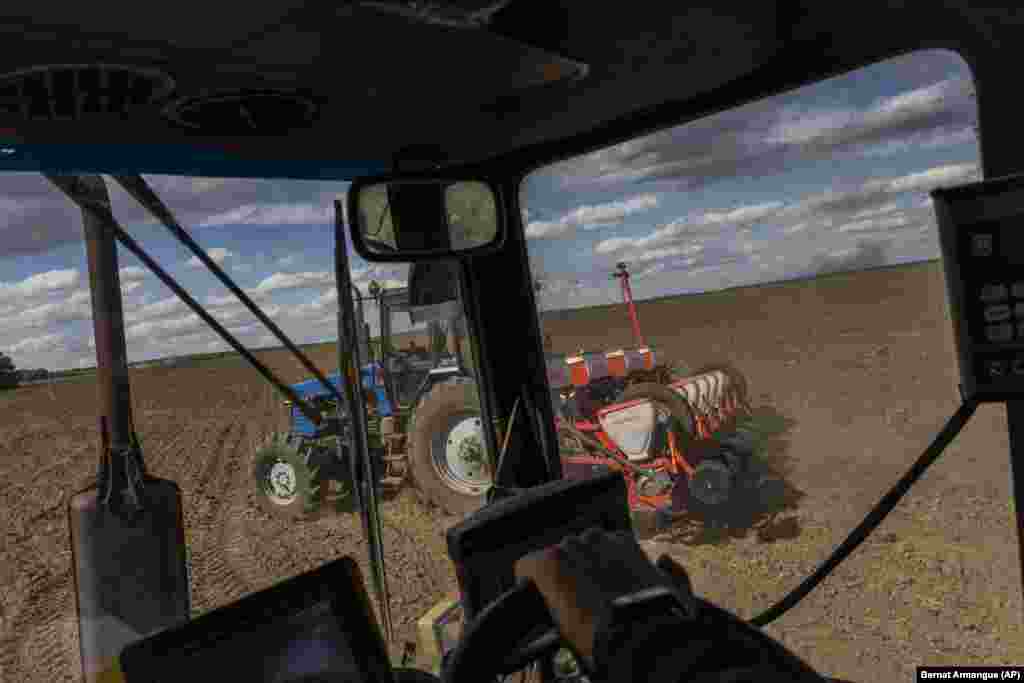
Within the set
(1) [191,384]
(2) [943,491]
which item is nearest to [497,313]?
(2) [943,491]

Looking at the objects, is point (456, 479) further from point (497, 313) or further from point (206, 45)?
point (206, 45)

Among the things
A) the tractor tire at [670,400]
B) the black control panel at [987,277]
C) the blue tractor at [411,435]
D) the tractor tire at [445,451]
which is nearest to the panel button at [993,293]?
the black control panel at [987,277]

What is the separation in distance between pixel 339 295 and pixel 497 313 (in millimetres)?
803

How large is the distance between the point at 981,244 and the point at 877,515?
0.61 m

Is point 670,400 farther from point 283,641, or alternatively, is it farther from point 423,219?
point 283,641

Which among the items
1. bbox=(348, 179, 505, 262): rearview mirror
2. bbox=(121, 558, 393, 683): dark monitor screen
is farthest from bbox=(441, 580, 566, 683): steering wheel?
bbox=(348, 179, 505, 262): rearview mirror

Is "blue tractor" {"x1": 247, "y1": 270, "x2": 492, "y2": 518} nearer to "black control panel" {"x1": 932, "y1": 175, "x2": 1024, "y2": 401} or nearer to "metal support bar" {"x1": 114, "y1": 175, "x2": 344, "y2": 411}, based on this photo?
"metal support bar" {"x1": 114, "y1": 175, "x2": 344, "y2": 411}

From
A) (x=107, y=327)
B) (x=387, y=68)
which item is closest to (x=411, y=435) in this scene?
(x=107, y=327)

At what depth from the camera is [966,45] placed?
4.18 ft

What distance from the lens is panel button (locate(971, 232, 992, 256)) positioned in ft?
3.84

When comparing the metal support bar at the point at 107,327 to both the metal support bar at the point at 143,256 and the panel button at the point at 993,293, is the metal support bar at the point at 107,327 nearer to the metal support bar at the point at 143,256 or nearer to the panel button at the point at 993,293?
the metal support bar at the point at 143,256

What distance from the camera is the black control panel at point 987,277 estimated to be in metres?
1.15

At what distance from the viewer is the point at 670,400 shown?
6.37 meters

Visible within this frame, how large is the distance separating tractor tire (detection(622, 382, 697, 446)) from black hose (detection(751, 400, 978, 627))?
4569mm
